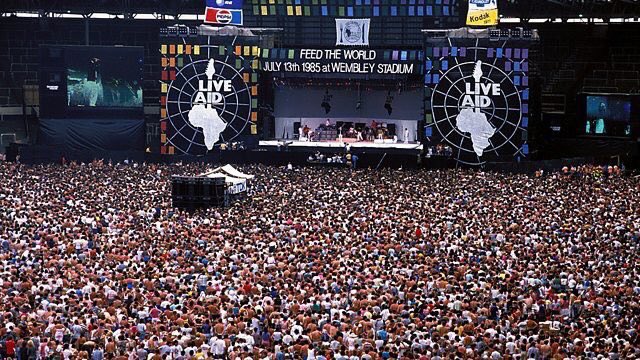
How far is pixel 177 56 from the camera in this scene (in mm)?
63938

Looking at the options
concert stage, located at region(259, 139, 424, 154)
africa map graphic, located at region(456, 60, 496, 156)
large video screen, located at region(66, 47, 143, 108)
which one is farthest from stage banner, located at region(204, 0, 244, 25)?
africa map graphic, located at region(456, 60, 496, 156)

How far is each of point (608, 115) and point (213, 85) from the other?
21.1m

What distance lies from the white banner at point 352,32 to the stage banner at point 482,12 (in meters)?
7.55

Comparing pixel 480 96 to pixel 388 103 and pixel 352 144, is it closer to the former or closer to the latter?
pixel 352 144

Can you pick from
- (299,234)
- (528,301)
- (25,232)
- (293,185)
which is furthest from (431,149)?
(528,301)

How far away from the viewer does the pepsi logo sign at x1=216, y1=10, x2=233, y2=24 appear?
200ft

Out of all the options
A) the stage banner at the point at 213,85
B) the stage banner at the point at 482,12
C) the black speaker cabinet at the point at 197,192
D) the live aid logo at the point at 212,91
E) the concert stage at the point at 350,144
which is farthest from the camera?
the live aid logo at the point at 212,91

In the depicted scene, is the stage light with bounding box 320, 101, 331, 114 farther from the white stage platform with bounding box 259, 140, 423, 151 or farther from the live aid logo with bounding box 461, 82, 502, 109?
the live aid logo with bounding box 461, 82, 502, 109

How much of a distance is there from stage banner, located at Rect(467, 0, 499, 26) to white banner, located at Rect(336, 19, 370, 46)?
7.55 meters

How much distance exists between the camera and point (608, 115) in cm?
6550

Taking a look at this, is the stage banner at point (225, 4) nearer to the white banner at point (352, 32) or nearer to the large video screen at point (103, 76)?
the white banner at point (352, 32)

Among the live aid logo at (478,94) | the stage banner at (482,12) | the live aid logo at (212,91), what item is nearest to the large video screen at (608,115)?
the live aid logo at (478,94)

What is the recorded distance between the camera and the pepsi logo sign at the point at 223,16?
61.0 m

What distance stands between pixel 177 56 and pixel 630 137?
2422cm
